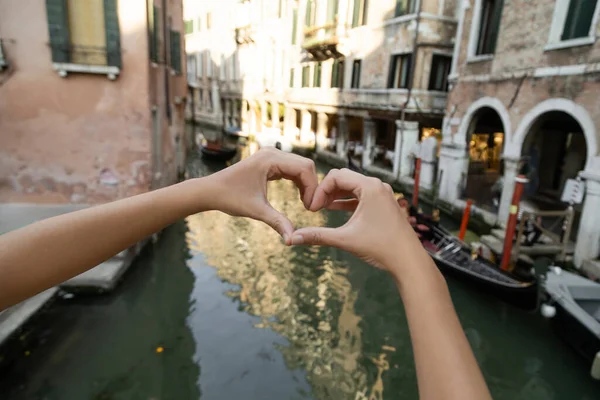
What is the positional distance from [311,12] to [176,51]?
11.3 m

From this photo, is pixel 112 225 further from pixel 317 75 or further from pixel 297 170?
pixel 317 75

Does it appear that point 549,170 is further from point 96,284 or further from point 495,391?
point 96,284

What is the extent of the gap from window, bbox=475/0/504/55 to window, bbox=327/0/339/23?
864 centimetres

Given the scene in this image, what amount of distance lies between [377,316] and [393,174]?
372 inches

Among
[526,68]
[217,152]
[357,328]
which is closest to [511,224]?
[357,328]

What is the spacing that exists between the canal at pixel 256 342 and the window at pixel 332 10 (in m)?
14.0

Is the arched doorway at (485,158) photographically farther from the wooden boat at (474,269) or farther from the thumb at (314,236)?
the thumb at (314,236)

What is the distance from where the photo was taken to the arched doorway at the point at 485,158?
37.1 ft

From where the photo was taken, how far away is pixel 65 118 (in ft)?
22.9

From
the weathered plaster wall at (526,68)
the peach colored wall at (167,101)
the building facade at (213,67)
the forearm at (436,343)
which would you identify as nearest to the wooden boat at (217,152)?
the peach colored wall at (167,101)

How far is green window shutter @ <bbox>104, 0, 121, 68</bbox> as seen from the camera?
664cm

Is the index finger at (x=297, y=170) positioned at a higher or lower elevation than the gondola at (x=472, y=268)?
higher

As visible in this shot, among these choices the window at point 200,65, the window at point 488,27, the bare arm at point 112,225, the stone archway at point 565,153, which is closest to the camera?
the bare arm at point 112,225

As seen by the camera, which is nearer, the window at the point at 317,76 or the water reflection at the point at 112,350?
the water reflection at the point at 112,350
